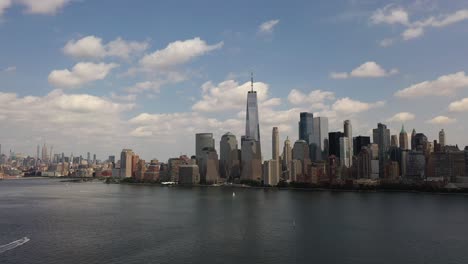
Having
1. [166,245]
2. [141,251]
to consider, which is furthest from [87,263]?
[166,245]

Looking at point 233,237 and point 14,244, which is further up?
point 14,244

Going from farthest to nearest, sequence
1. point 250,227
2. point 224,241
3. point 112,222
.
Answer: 1. point 112,222
2. point 250,227
3. point 224,241

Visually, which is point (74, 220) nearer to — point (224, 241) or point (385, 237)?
point (224, 241)

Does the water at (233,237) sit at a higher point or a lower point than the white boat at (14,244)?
lower

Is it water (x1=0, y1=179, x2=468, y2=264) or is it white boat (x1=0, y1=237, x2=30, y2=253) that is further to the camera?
white boat (x1=0, y1=237, x2=30, y2=253)

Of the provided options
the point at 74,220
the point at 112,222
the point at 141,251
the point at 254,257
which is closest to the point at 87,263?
the point at 141,251

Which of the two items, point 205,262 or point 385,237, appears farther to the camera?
point 385,237

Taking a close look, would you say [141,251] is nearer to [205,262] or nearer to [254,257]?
[205,262]

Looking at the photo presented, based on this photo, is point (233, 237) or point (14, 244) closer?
point (14, 244)

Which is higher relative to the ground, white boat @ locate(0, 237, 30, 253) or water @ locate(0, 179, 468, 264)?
white boat @ locate(0, 237, 30, 253)

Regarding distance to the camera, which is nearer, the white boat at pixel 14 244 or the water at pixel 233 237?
the water at pixel 233 237

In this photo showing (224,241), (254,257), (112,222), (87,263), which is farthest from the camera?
(112,222)
